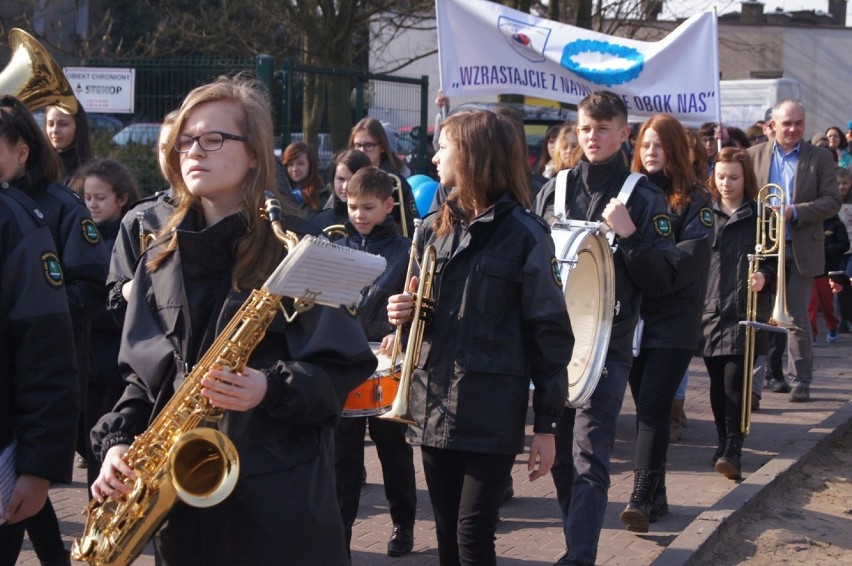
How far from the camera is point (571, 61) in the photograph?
30.1 ft

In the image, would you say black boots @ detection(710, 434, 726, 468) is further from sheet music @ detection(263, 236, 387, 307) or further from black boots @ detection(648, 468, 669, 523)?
sheet music @ detection(263, 236, 387, 307)

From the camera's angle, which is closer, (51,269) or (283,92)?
(51,269)

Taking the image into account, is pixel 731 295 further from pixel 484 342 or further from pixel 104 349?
pixel 104 349

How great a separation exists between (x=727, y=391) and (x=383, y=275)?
8.24ft

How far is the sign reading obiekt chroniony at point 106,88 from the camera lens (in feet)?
38.5

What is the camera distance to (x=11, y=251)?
3461 millimetres

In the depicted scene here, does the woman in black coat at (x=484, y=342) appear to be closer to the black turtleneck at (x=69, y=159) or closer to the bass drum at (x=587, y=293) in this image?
the bass drum at (x=587, y=293)

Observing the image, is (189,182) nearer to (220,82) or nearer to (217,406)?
(220,82)

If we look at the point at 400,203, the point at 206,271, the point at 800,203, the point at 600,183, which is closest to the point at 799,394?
the point at 800,203

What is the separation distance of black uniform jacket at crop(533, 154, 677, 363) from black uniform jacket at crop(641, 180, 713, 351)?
44 cm

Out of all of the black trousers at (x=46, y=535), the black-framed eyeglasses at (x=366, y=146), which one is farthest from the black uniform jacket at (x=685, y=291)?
the black trousers at (x=46, y=535)

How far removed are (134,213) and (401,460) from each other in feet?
5.72

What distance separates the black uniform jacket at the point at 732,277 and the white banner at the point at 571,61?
5.53 ft

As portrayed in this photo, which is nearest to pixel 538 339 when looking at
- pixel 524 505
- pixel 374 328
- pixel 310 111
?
pixel 374 328
